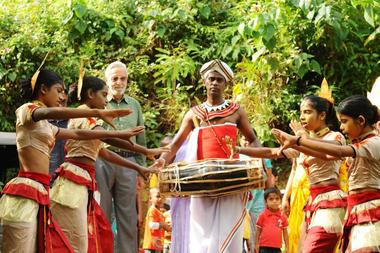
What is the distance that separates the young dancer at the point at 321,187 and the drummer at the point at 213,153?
0.45 m

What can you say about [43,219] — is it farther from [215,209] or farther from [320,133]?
[320,133]

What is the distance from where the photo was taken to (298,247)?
7797 mm

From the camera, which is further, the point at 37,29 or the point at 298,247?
the point at 37,29

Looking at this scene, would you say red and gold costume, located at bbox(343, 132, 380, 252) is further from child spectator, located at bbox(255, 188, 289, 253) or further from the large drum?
child spectator, located at bbox(255, 188, 289, 253)

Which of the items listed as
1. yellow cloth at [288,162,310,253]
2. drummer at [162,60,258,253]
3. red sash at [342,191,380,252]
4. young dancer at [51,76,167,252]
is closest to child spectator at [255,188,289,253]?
yellow cloth at [288,162,310,253]

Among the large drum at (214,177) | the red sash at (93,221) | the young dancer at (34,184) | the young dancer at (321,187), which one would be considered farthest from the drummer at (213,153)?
the young dancer at (34,184)

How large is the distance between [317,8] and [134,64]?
10.0ft

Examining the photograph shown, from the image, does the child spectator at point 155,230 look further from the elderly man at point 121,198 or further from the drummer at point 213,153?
the drummer at point 213,153

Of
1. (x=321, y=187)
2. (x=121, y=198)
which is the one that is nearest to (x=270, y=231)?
(x=121, y=198)

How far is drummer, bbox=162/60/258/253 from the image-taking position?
6921mm

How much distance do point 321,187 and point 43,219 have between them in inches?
94.8

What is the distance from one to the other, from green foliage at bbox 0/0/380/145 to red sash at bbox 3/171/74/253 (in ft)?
18.9

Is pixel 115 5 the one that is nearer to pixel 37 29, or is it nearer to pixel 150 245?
A: pixel 37 29

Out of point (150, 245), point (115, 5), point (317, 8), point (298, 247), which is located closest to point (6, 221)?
point (298, 247)
